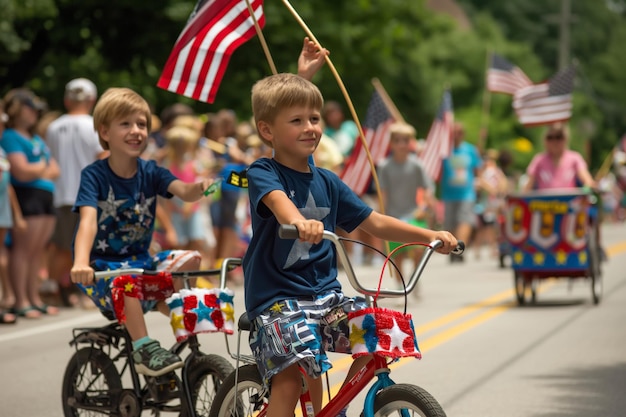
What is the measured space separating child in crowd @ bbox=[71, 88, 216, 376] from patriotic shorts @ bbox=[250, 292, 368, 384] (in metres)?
1.51

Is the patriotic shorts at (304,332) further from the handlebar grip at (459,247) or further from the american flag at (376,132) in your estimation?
the american flag at (376,132)

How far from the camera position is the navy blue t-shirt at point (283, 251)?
4.76 meters

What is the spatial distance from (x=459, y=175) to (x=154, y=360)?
14.4 metres

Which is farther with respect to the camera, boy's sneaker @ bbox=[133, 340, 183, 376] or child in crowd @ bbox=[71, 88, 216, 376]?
child in crowd @ bbox=[71, 88, 216, 376]

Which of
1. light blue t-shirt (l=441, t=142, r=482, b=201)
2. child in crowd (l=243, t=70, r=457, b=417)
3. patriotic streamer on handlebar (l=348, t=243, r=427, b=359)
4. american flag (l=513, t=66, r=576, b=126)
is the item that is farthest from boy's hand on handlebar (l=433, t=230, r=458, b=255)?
light blue t-shirt (l=441, t=142, r=482, b=201)

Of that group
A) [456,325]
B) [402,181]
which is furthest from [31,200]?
[456,325]

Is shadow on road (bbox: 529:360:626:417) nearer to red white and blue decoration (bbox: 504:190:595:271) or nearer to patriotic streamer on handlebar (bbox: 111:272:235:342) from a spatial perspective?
patriotic streamer on handlebar (bbox: 111:272:235:342)

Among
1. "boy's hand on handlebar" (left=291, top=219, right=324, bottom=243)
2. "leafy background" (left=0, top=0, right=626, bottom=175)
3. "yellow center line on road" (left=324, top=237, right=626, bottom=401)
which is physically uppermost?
"leafy background" (left=0, top=0, right=626, bottom=175)

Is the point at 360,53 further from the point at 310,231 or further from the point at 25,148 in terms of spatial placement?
the point at 310,231

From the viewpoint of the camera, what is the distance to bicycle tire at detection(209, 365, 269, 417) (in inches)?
199

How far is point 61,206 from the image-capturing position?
12961mm

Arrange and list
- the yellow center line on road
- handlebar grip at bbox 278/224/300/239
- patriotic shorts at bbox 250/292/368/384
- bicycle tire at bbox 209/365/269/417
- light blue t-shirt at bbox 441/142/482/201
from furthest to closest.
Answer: light blue t-shirt at bbox 441/142/482/201, the yellow center line on road, bicycle tire at bbox 209/365/269/417, patriotic shorts at bbox 250/292/368/384, handlebar grip at bbox 278/224/300/239

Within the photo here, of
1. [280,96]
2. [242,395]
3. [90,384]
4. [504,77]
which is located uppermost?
[504,77]

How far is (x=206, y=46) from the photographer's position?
765 centimetres
